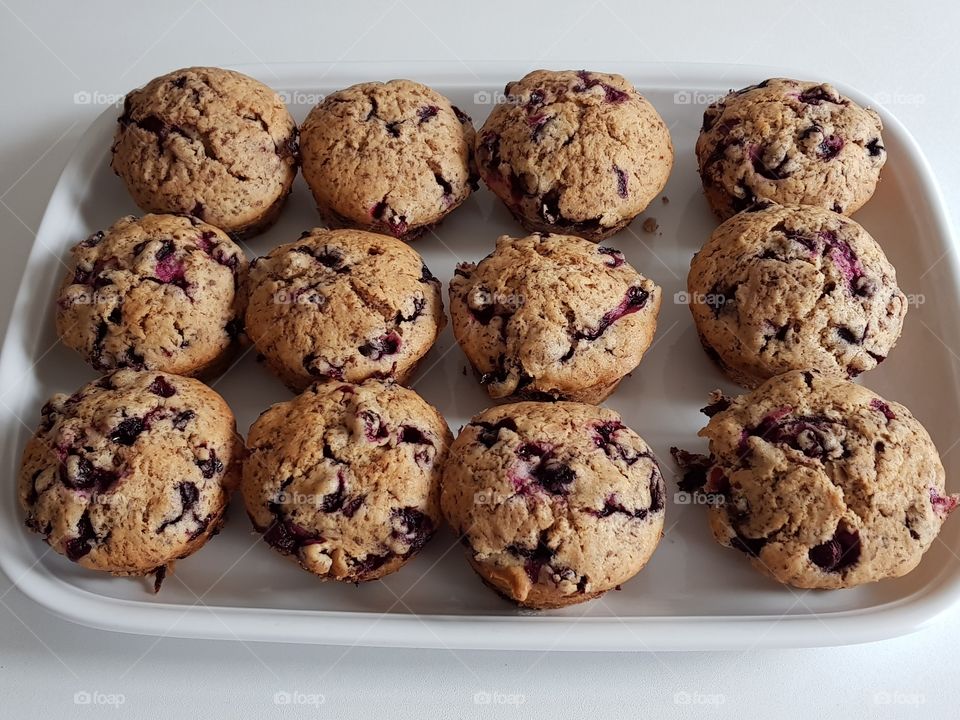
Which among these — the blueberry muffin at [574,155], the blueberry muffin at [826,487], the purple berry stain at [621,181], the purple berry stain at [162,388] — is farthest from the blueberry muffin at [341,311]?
the blueberry muffin at [826,487]

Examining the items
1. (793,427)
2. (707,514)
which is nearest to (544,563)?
(707,514)

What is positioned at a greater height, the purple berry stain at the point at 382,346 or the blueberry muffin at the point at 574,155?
the blueberry muffin at the point at 574,155

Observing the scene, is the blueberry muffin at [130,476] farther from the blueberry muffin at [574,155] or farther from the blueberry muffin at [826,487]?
the blueberry muffin at [826,487]

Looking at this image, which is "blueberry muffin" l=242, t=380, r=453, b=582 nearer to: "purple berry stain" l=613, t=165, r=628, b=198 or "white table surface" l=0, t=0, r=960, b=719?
"white table surface" l=0, t=0, r=960, b=719

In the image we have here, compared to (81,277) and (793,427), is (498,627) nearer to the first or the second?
(793,427)

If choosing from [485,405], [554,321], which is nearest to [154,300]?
[485,405]
